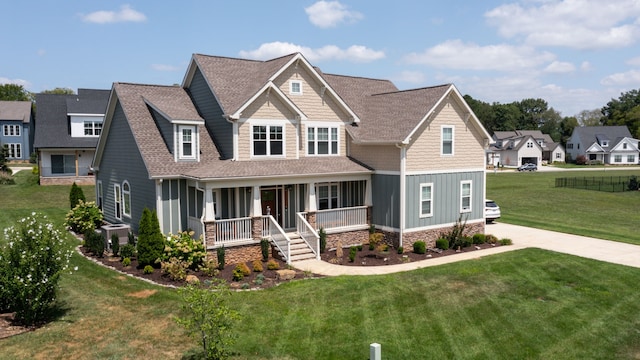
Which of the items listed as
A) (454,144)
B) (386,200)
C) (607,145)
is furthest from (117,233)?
(607,145)

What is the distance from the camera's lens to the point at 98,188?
89.6 ft

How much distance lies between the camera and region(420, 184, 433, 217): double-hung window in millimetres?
23109

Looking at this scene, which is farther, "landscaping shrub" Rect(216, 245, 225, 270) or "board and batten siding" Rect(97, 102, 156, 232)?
"board and batten siding" Rect(97, 102, 156, 232)

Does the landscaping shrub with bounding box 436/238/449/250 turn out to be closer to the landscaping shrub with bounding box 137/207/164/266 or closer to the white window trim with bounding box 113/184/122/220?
the landscaping shrub with bounding box 137/207/164/266

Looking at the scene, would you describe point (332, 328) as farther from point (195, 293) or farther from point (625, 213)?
point (625, 213)

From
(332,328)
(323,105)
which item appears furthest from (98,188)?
(332,328)

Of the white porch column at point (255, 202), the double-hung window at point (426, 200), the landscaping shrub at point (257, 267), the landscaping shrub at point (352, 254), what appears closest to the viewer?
the landscaping shrub at point (257, 267)

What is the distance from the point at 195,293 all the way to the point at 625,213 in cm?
3678

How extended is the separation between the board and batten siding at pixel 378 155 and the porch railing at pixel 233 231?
23.4 feet

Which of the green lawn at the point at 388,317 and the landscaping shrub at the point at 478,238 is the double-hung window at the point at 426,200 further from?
the green lawn at the point at 388,317

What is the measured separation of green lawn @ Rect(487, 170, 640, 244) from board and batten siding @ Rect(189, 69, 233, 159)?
64.4 feet

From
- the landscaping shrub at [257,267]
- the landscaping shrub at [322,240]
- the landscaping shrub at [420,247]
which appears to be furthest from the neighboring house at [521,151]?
the landscaping shrub at [257,267]

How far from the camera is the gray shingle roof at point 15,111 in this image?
67250 mm

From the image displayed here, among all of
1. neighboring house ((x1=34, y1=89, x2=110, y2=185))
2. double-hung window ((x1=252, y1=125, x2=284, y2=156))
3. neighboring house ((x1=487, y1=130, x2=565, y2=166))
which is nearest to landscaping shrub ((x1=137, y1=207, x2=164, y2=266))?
double-hung window ((x1=252, y1=125, x2=284, y2=156))
